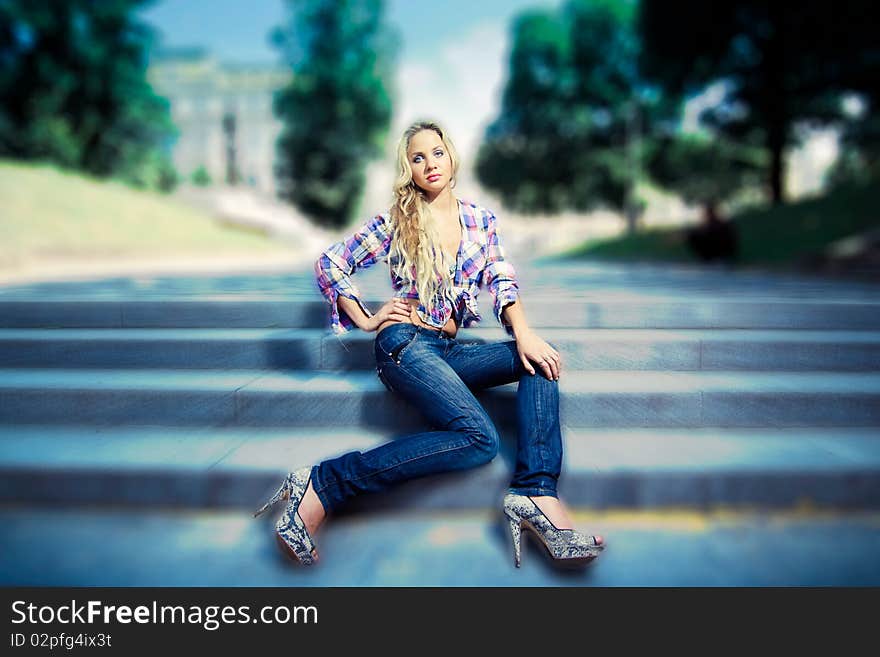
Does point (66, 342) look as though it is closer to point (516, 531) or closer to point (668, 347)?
point (516, 531)

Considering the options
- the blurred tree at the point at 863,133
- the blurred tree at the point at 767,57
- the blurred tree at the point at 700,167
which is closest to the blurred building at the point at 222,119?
the blurred tree at the point at 700,167

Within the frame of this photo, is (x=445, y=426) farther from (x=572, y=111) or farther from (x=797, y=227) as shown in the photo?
(x=572, y=111)

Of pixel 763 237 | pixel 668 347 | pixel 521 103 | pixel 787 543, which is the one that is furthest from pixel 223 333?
pixel 521 103

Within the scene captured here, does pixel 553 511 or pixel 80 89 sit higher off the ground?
pixel 80 89

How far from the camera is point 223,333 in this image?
3818 mm

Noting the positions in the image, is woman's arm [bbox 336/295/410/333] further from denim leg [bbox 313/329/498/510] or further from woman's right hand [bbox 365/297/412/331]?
denim leg [bbox 313/329/498/510]

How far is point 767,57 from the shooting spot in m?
17.7

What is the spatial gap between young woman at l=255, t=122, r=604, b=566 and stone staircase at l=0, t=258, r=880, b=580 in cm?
26

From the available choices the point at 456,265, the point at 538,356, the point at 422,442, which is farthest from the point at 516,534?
the point at 456,265

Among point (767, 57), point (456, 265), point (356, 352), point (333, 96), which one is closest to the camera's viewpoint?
point (456, 265)

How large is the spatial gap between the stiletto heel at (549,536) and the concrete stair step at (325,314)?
183 centimetres

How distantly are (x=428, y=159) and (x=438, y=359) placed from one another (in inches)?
33.6

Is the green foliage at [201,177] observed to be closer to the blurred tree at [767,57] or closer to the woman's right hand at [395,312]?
the blurred tree at [767,57]

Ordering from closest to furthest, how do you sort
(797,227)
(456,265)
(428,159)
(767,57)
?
(428,159) → (456,265) → (797,227) → (767,57)
